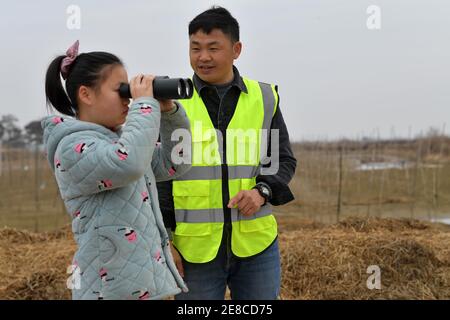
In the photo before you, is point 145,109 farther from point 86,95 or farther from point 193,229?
point 193,229

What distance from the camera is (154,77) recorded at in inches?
55.3

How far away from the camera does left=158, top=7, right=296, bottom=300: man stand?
176cm

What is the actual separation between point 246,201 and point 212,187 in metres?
0.14

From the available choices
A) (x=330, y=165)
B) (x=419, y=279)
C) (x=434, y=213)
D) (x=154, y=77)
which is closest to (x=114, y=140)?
(x=154, y=77)

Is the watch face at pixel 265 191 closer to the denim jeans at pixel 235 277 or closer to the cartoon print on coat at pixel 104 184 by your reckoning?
the denim jeans at pixel 235 277

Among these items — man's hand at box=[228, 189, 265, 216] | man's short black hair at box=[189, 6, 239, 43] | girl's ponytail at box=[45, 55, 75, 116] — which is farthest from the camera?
man's short black hair at box=[189, 6, 239, 43]

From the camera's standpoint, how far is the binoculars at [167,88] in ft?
4.49

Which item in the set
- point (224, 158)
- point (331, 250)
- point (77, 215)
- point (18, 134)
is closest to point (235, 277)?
point (224, 158)

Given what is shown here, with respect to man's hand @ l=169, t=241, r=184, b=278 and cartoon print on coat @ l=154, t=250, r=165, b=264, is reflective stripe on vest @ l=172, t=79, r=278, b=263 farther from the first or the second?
cartoon print on coat @ l=154, t=250, r=165, b=264

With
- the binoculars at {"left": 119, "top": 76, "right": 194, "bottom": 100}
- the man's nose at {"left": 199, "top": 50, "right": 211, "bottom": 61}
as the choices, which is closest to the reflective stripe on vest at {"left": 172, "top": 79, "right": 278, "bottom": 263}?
the man's nose at {"left": 199, "top": 50, "right": 211, "bottom": 61}

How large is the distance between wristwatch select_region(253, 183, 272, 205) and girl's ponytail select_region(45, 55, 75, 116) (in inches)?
25.7

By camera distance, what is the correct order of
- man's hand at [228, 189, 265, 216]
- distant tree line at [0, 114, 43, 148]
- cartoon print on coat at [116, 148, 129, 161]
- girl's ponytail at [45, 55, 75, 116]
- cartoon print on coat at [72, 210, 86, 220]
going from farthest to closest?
1. distant tree line at [0, 114, 43, 148]
2. man's hand at [228, 189, 265, 216]
3. girl's ponytail at [45, 55, 75, 116]
4. cartoon print on coat at [72, 210, 86, 220]
5. cartoon print on coat at [116, 148, 129, 161]

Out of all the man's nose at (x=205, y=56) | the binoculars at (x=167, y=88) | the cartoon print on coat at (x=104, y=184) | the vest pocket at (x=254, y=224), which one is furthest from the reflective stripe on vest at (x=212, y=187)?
the cartoon print on coat at (x=104, y=184)

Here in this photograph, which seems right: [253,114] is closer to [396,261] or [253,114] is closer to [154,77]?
[154,77]
